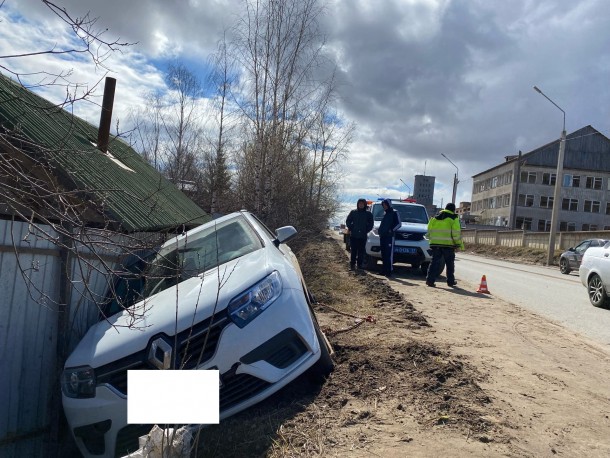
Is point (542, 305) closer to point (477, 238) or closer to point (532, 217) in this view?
point (477, 238)

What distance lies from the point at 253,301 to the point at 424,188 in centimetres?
5523

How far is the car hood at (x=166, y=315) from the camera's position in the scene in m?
3.89

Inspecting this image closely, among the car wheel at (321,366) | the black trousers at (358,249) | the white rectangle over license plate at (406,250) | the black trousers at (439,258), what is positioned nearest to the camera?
the car wheel at (321,366)

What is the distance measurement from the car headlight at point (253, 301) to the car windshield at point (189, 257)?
79 cm

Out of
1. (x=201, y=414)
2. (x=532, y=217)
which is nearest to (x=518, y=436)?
(x=201, y=414)

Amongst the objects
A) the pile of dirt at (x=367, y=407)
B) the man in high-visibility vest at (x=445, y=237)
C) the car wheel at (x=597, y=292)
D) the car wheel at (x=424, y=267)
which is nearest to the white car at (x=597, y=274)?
the car wheel at (x=597, y=292)

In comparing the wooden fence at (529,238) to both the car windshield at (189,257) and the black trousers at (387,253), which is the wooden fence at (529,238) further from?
→ the car windshield at (189,257)

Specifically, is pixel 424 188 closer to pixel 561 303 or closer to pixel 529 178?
pixel 529 178

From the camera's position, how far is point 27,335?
5406 millimetres

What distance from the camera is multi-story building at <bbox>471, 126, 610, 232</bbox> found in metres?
65.8

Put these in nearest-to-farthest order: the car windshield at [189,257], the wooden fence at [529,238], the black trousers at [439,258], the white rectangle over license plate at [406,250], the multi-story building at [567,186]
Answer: the car windshield at [189,257] → the black trousers at [439,258] → the white rectangle over license plate at [406,250] → the wooden fence at [529,238] → the multi-story building at [567,186]

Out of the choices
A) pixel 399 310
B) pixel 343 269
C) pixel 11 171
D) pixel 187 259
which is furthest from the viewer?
pixel 343 269

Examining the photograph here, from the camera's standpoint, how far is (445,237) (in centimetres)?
1130

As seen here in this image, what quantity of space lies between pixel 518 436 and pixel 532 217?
69.4m
